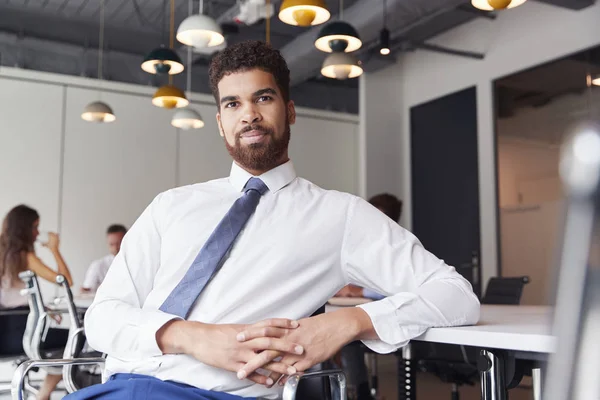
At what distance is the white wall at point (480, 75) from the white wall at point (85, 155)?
2.06 m

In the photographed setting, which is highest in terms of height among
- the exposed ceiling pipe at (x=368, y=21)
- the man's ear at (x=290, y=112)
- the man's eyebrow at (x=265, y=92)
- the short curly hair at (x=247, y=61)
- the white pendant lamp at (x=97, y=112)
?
the exposed ceiling pipe at (x=368, y=21)

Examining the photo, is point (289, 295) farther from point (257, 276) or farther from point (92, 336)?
point (92, 336)

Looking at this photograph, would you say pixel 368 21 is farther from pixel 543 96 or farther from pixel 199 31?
pixel 199 31

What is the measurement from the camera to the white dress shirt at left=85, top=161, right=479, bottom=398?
1.38m

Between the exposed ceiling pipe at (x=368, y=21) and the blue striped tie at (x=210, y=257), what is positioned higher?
the exposed ceiling pipe at (x=368, y=21)

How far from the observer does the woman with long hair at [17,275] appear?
3838mm

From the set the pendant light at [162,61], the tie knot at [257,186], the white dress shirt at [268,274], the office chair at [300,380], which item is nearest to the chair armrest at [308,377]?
the office chair at [300,380]

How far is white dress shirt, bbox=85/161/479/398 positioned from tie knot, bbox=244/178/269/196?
2 centimetres

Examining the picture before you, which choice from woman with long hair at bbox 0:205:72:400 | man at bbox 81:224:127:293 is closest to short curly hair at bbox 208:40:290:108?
woman with long hair at bbox 0:205:72:400

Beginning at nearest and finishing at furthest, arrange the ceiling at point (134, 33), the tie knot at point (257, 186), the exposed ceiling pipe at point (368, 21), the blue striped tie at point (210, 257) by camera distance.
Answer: the blue striped tie at point (210, 257) → the tie knot at point (257, 186) → the exposed ceiling pipe at point (368, 21) → the ceiling at point (134, 33)

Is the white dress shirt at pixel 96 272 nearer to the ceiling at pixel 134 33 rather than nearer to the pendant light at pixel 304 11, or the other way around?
the ceiling at pixel 134 33

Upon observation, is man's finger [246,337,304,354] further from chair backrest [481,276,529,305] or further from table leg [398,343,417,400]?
chair backrest [481,276,529,305]

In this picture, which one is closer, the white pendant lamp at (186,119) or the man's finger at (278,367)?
the man's finger at (278,367)

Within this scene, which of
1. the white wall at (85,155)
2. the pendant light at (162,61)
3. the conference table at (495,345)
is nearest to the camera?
the conference table at (495,345)
